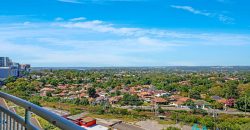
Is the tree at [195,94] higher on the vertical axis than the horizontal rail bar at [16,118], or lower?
lower

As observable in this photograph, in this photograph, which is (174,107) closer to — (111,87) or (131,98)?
(131,98)

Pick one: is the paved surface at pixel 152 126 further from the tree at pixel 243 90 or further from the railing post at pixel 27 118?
the railing post at pixel 27 118

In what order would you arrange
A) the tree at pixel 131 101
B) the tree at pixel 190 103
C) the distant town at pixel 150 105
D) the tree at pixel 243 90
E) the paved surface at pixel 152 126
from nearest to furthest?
1. the distant town at pixel 150 105
2. the paved surface at pixel 152 126
3. the tree at pixel 190 103
4. the tree at pixel 131 101
5. the tree at pixel 243 90

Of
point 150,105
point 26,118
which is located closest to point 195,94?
point 150,105

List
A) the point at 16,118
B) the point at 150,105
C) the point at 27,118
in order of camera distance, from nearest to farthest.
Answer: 1. the point at 27,118
2. the point at 16,118
3. the point at 150,105

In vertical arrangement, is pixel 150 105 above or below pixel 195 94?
below

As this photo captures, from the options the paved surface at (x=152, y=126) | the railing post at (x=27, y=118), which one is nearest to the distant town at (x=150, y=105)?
the paved surface at (x=152, y=126)

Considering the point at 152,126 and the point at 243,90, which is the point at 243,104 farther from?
the point at 152,126

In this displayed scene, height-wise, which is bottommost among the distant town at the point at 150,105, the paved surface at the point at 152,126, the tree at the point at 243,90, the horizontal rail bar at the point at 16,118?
the paved surface at the point at 152,126

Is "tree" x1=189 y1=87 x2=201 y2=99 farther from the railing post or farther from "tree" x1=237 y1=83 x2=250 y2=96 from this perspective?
the railing post
